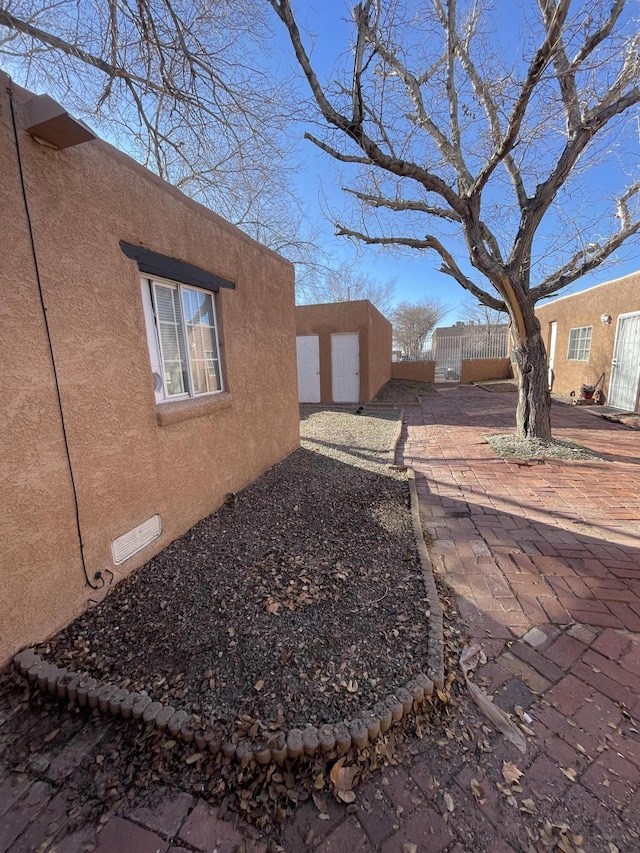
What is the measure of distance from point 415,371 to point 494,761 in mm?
16394

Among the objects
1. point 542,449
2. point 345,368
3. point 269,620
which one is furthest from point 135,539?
point 345,368

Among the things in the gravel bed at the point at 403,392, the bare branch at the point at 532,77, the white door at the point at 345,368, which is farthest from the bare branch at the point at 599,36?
the gravel bed at the point at 403,392

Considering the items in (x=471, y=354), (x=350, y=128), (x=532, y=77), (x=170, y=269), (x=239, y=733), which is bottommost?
(x=239, y=733)

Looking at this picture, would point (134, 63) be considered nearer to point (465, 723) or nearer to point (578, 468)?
point (465, 723)

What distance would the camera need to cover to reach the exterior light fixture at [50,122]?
1837 mm

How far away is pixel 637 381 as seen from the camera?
804 centimetres

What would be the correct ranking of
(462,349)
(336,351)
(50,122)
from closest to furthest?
(50,122), (336,351), (462,349)

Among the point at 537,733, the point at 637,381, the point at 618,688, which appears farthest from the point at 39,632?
the point at 637,381

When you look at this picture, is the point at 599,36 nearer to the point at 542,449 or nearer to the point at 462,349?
the point at 542,449

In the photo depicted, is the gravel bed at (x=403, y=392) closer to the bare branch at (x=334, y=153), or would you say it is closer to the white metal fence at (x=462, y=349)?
the white metal fence at (x=462, y=349)

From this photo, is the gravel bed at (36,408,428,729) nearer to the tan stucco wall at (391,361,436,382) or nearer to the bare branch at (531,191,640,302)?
the bare branch at (531,191,640,302)

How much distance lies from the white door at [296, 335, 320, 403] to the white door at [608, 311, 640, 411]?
790 cm

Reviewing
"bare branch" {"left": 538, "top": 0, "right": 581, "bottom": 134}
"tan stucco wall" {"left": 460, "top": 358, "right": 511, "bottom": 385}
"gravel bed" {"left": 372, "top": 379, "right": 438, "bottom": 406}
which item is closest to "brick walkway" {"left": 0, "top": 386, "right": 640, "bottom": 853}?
"bare branch" {"left": 538, "top": 0, "right": 581, "bottom": 134}

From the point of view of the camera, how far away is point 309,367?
38.0 feet
